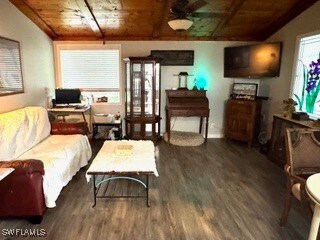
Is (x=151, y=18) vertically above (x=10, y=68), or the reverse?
(x=151, y=18)

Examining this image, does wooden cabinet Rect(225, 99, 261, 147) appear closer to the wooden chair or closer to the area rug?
the area rug

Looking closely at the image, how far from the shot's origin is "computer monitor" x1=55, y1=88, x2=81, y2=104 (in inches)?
179

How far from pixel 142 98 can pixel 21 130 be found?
2319mm

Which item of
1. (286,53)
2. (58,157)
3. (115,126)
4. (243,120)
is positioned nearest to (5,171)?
(58,157)

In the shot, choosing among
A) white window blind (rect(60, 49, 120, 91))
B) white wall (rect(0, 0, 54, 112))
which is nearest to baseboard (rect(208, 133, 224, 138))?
white window blind (rect(60, 49, 120, 91))

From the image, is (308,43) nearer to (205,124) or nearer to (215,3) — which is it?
(215,3)

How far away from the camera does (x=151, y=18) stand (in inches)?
159

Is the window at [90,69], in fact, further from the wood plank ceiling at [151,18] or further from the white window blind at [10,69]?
→ the white window blind at [10,69]

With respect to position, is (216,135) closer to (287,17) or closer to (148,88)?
(148,88)

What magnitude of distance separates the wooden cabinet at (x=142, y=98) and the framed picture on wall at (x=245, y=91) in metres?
1.63

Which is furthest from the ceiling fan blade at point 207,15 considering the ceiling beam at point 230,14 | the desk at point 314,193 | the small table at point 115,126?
the desk at point 314,193

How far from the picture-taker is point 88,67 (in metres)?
5.00

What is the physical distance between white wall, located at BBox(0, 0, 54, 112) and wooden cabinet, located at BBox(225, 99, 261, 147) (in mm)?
3758

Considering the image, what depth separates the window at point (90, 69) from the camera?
4.91 metres
